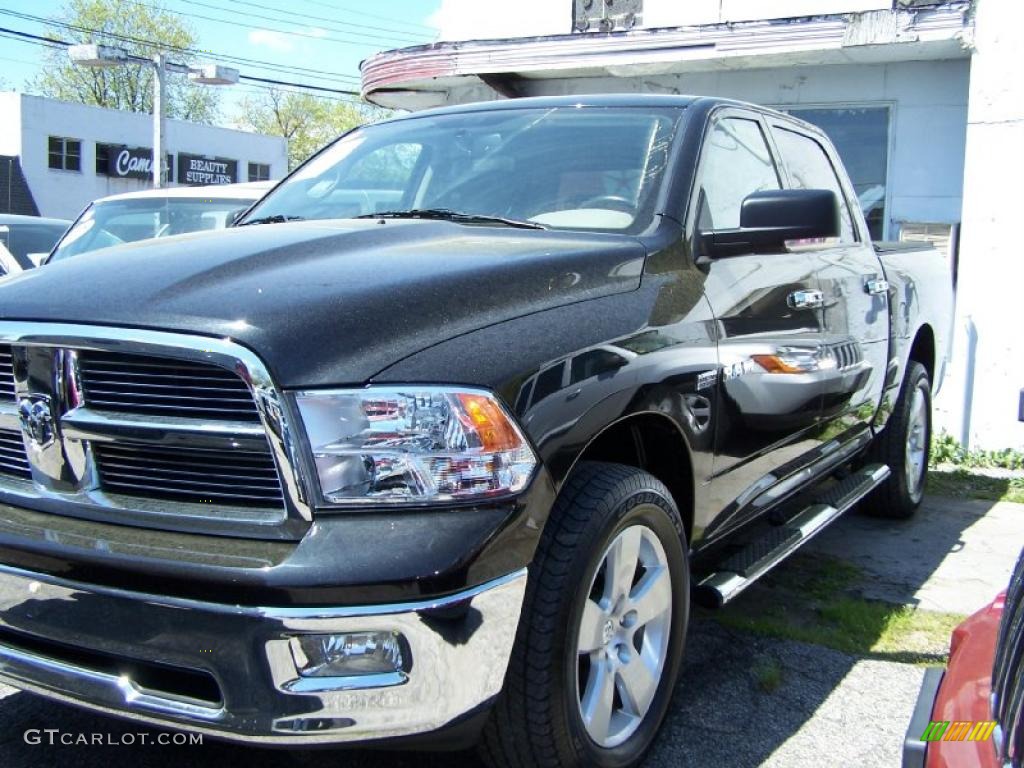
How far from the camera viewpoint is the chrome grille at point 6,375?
2.48 metres

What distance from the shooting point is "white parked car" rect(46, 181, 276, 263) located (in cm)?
802

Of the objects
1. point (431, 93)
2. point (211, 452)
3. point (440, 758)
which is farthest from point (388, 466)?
point (431, 93)

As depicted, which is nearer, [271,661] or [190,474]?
[271,661]

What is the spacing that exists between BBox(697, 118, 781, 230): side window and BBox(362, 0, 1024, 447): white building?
11.4 feet

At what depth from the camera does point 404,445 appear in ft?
7.16

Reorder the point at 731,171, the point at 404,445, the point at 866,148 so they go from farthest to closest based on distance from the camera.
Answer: the point at 866,148
the point at 731,171
the point at 404,445

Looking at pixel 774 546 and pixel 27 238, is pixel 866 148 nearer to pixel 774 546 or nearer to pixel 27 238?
pixel 774 546

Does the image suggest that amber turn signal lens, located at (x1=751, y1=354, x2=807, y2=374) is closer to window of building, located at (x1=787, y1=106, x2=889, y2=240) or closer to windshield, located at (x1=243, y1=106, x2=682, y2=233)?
windshield, located at (x1=243, y1=106, x2=682, y2=233)

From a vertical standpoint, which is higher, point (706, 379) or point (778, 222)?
point (778, 222)

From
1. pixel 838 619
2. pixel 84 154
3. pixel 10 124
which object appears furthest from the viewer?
pixel 84 154

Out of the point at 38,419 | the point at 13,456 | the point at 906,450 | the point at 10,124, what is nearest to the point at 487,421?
the point at 38,419

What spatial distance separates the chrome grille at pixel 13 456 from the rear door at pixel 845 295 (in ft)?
8.23

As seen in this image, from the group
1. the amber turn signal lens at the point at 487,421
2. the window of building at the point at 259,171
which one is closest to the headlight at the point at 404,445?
the amber turn signal lens at the point at 487,421

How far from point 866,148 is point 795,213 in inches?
239
